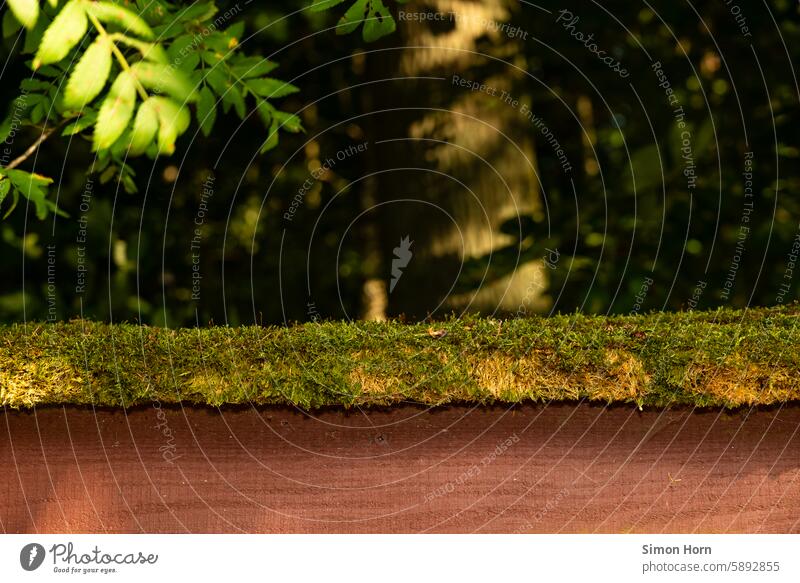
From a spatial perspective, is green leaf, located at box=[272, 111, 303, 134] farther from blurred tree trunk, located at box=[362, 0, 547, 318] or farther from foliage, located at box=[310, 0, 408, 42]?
blurred tree trunk, located at box=[362, 0, 547, 318]

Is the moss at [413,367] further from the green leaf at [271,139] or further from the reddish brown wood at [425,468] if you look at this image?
the green leaf at [271,139]

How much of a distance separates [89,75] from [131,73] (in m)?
0.18

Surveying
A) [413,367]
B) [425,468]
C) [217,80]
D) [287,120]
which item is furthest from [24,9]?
[425,468]

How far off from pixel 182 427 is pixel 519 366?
771 millimetres

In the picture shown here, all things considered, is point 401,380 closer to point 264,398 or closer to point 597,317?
point 264,398

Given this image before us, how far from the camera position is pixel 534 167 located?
4.27 meters

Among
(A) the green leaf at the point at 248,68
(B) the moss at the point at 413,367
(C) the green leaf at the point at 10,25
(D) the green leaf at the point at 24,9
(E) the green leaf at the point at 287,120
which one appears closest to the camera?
(B) the moss at the point at 413,367

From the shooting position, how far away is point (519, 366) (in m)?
2.01

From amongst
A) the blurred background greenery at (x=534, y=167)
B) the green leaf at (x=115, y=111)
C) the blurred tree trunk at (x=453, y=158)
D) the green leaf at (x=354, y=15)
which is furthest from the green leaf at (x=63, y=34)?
the blurred tree trunk at (x=453, y=158)

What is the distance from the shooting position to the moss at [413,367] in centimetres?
200

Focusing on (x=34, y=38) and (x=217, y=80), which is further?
(x=217, y=80)

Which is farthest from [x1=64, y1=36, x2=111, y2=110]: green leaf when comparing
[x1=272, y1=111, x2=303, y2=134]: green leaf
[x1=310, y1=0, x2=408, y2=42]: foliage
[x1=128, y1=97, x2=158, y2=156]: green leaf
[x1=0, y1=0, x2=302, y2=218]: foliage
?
[x1=272, y1=111, x2=303, y2=134]: green leaf

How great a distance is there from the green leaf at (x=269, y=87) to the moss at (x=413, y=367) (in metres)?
0.96

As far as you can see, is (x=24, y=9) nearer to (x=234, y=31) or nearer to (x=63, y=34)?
(x=63, y=34)
